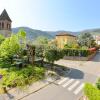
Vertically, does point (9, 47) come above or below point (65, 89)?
above

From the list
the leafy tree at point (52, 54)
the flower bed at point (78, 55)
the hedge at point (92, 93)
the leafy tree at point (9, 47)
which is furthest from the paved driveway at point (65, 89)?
the flower bed at point (78, 55)

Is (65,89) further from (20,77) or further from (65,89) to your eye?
(20,77)

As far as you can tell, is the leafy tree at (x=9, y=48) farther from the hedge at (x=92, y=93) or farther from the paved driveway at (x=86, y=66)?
the hedge at (x=92, y=93)

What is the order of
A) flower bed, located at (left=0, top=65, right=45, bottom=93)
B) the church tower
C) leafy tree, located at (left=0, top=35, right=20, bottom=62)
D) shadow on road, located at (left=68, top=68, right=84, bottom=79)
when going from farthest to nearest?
1. the church tower
2. leafy tree, located at (left=0, top=35, right=20, bottom=62)
3. shadow on road, located at (left=68, top=68, right=84, bottom=79)
4. flower bed, located at (left=0, top=65, right=45, bottom=93)

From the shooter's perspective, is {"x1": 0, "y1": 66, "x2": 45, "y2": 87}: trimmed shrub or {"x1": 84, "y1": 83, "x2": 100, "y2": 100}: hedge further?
{"x1": 0, "y1": 66, "x2": 45, "y2": 87}: trimmed shrub

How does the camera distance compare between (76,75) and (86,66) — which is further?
(86,66)

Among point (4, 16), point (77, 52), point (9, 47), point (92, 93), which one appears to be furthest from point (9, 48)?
point (4, 16)

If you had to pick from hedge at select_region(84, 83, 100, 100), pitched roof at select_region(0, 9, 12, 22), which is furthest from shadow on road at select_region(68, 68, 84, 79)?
pitched roof at select_region(0, 9, 12, 22)

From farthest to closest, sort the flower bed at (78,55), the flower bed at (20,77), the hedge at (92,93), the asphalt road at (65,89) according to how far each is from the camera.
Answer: the flower bed at (78,55)
the flower bed at (20,77)
the asphalt road at (65,89)
the hedge at (92,93)

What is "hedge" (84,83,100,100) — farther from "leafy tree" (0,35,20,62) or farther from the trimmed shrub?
"leafy tree" (0,35,20,62)

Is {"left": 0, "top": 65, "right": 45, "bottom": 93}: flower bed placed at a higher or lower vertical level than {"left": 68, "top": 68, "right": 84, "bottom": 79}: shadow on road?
higher

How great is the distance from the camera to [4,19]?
63.0 meters

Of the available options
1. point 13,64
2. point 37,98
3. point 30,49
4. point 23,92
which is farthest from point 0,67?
point 37,98

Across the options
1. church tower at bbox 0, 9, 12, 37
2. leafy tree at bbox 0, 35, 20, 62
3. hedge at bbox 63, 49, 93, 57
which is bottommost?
hedge at bbox 63, 49, 93, 57
